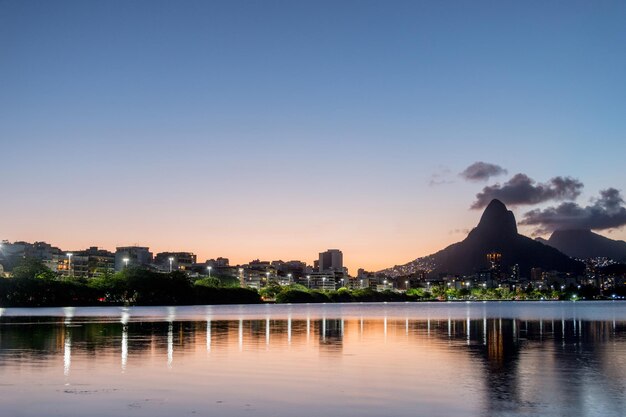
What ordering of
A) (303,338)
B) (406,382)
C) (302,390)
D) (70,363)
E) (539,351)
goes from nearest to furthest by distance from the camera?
(302,390) < (406,382) < (70,363) < (539,351) < (303,338)

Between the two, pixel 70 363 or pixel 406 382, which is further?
pixel 70 363

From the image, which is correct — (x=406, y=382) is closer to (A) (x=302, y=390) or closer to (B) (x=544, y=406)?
(A) (x=302, y=390)

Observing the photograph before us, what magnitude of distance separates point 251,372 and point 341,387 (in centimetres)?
628

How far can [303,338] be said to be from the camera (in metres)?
55.4

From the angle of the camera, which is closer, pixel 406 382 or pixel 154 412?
pixel 154 412

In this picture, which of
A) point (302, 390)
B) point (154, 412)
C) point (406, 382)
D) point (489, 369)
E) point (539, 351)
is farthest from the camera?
point (539, 351)

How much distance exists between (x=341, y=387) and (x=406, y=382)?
280 cm

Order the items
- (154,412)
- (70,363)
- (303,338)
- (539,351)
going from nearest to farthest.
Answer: (154,412) → (70,363) → (539,351) → (303,338)

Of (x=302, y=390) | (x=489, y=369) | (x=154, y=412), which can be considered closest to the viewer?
(x=154, y=412)

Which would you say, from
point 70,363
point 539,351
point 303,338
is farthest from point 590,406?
point 303,338

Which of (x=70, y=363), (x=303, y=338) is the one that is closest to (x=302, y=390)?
(x=70, y=363)

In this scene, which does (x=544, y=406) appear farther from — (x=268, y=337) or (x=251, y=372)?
(x=268, y=337)

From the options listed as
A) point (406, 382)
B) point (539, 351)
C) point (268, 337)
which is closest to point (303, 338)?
point (268, 337)

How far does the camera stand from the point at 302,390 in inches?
1040
